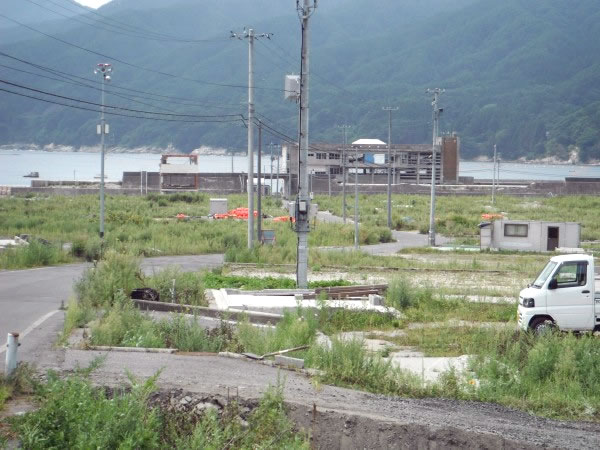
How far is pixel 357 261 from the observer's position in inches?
1428

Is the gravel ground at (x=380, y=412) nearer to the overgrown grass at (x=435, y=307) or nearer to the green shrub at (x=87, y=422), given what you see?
the green shrub at (x=87, y=422)

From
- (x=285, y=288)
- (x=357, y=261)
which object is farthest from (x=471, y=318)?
(x=357, y=261)

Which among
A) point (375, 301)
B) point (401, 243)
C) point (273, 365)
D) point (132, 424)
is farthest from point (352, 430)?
point (401, 243)

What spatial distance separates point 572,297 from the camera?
1738 centimetres

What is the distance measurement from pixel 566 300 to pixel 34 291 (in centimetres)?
1530

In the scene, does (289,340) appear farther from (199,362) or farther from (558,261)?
(558,261)

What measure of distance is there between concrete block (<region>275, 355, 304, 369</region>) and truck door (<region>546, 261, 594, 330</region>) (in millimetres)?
6705

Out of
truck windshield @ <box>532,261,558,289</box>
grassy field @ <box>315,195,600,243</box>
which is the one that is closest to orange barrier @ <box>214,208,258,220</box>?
grassy field @ <box>315,195,600,243</box>

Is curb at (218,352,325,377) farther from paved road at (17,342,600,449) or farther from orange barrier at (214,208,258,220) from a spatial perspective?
orange barrier at (214,208,258,220)

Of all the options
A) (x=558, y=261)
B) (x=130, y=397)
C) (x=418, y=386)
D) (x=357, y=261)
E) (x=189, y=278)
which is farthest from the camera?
(x=357, y=261)

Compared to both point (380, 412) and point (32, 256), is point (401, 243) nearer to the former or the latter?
point (32, 256)

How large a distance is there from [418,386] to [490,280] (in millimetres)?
18408

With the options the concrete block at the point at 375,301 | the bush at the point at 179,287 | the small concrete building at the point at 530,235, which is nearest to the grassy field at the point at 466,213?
the small concrete building at the point at 530,235

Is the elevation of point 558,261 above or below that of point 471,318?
above
